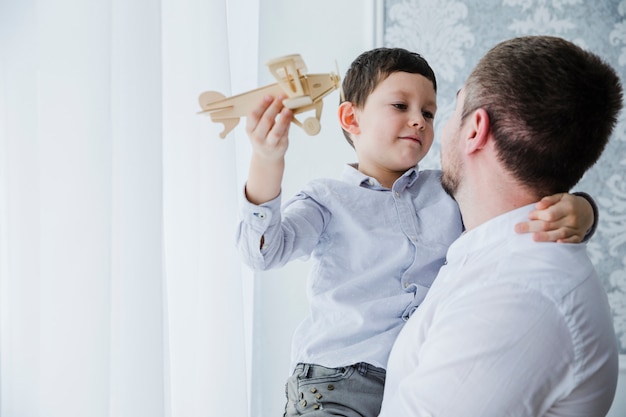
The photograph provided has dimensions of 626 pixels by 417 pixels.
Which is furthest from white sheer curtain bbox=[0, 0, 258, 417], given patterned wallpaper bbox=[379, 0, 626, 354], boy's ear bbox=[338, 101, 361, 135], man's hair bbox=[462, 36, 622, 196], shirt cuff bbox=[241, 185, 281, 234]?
patterned wallpaper bbox=[379, 0, 626, 354]

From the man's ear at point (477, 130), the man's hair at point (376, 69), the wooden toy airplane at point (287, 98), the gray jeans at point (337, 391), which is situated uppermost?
the man's hair at point (376, 69)

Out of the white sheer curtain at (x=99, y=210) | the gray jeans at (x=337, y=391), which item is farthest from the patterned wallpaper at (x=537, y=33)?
the gray jeans at (x=337, y=391)

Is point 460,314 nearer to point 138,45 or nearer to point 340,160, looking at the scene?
point 138,45

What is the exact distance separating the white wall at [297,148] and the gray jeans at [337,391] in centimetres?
79

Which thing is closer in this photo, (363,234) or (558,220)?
(558,220)

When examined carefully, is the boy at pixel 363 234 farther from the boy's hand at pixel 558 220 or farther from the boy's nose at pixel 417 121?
the boy's hand at pixel 558 220

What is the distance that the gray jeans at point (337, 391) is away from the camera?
1150 millimetres

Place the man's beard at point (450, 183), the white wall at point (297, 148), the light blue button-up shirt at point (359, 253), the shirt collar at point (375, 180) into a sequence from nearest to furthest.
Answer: the man's beard at point (450, 183)
the light blue button-up shirt at point (359, 253)
the shirt collar at point (375, 180)
the white wall at point (297, 148)

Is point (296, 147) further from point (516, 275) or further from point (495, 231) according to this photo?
point (516, 275)

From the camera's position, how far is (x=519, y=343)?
0.86 m

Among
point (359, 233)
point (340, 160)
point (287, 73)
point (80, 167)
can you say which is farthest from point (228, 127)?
point (340, 160)

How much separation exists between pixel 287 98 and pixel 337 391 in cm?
51

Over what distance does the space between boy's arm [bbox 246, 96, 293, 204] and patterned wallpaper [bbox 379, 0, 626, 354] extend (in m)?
1.03

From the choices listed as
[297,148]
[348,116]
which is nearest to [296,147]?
[297,148]
